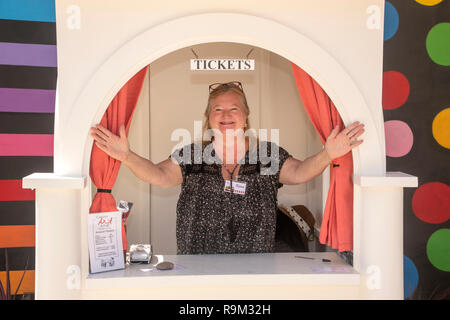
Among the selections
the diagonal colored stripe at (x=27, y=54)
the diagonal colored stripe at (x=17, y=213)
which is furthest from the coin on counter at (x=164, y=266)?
the diagonal colored stripe at (x=27, y=54)

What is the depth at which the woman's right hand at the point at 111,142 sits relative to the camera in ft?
6.99

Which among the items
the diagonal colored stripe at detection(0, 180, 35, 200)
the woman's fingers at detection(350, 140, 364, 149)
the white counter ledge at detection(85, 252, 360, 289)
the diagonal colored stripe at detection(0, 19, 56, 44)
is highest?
the diagonal colored stripe at detection(0, 19, 56, 44)

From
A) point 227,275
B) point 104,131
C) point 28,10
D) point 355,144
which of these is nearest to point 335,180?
point 355,144

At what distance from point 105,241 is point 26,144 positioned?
1369mm

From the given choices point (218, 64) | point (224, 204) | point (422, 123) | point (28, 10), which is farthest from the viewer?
point (422, 123)

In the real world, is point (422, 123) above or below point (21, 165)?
above

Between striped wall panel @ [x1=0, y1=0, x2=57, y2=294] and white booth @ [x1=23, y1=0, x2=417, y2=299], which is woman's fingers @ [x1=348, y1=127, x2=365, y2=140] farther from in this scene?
striped wall panel @ [x1=0, y1=0, x2=57, y2=294]

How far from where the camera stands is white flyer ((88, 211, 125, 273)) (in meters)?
2.14

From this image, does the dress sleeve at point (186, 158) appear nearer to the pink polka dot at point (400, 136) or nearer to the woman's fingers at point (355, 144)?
the woman's fingers at point (355, 144)

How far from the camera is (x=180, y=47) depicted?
82.7 inches

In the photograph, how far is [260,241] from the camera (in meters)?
2.66

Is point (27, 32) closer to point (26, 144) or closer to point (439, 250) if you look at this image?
point (26, 144)

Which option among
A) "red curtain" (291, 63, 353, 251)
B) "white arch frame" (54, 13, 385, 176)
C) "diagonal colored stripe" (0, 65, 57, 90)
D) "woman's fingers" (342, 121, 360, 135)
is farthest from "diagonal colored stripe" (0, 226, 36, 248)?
"woman's fingers" (342, 121, 360, 135)

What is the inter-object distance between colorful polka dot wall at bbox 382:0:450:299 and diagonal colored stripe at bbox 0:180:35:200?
2.64m
